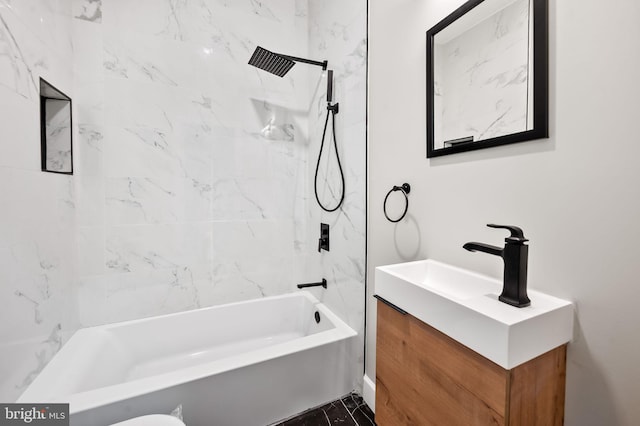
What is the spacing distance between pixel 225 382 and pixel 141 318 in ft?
3.27

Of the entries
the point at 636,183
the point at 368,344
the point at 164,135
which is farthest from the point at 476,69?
the point at 164,135

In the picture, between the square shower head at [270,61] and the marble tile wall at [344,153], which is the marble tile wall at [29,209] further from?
the marble tile wall at [344,153]

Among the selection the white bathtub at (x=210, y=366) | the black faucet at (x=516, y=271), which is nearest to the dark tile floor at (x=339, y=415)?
the white bathtub at (x=210, y=366)

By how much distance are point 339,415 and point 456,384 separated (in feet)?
3.50

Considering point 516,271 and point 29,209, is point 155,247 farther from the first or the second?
point 516,271

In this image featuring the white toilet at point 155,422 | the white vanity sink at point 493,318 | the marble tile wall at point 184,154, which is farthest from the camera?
the marble tile wall at point 184,154

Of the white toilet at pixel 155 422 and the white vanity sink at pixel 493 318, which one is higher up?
the white vanity sink at pixel 493 318

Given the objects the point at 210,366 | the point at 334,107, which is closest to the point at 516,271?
the point at 210,366

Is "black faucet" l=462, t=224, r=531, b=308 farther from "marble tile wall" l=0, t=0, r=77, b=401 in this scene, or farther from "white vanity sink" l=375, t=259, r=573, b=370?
"marble tile wall" l=0, t=0, r=77, b=401

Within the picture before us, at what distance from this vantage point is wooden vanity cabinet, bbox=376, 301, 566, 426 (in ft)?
2.15

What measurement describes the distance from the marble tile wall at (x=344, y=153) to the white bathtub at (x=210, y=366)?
221 mm

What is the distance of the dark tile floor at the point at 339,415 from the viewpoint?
1468 mm

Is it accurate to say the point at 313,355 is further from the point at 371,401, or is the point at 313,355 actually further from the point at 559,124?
the point at 559,124

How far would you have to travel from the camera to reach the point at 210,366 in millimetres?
1315
